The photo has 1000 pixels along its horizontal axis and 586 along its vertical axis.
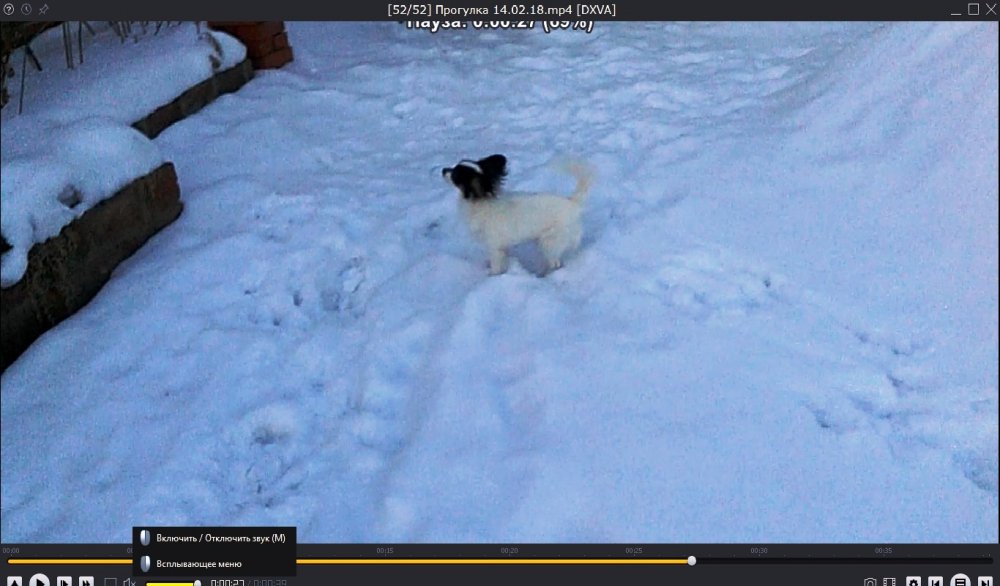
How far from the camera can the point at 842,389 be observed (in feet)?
6.33

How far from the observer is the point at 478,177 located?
2.34 metres

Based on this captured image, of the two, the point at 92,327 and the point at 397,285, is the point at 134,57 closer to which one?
the point at 92,327

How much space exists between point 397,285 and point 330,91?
1801 millimetres

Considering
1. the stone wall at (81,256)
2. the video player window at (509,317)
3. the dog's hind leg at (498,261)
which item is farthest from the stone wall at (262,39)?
the dog's hind leg at (498,261)

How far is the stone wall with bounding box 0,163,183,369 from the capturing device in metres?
2.14

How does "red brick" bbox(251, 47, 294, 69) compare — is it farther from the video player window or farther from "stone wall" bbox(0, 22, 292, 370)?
"stone wall" bbox(0, 22, 292, 370)

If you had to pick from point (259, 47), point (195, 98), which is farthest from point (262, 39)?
point (195, 98)

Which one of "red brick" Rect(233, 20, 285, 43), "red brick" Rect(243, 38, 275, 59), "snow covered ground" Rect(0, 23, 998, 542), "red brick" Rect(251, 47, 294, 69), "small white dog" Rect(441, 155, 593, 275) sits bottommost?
"snow covered ground" Rect(0, 23, 998, 542)

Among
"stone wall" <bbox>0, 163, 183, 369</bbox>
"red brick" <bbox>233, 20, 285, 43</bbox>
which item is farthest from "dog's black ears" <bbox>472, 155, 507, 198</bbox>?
"red brick" <bbox>233, 20, 285, 43</bbox>

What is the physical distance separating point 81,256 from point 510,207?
4.53 feet

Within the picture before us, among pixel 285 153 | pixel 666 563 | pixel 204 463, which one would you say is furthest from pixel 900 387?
pixel 285 153

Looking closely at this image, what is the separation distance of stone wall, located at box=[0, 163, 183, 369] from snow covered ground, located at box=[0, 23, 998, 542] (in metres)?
0.06

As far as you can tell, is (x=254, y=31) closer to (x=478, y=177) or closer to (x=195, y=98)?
(x=195, y=98)

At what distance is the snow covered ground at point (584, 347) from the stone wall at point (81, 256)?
0.06 metres
